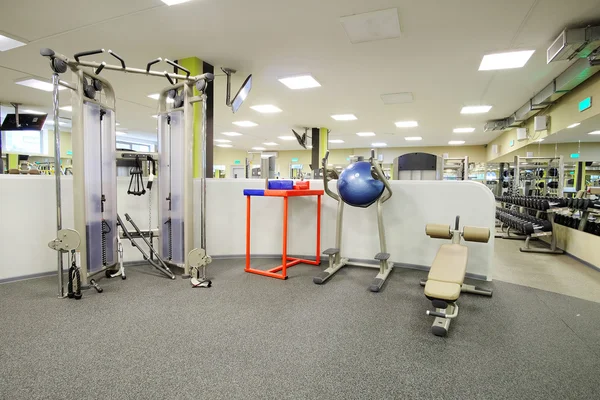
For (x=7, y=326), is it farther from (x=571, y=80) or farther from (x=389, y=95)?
(x=571, y=80)

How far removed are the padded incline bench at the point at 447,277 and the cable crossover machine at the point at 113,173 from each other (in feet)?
7.11

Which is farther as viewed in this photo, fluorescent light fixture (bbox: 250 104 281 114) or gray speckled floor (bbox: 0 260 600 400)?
fluorescent light fixture (bbox: 250 104 281 114)

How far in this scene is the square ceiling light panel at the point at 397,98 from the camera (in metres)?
6.61

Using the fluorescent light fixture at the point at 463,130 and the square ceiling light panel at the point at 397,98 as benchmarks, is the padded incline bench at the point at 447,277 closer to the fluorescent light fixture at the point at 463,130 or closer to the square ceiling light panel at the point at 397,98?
the square ceiling light panel at the point at 397,98

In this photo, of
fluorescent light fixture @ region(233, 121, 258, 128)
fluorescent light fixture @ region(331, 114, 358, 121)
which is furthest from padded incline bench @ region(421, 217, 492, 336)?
fluorescent light fixture @ region(233, 121, 258, 128)

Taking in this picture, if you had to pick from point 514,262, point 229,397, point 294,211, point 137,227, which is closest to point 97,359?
point 229,397

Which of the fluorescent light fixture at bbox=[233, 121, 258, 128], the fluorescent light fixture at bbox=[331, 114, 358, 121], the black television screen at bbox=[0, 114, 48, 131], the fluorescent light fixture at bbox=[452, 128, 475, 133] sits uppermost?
the fluorescent light fixture at bbox=[331, 114, 358, 121]

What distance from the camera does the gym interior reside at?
5.84ft

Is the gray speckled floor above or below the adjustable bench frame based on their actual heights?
below

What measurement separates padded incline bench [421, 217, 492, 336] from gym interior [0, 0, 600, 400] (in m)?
0.02

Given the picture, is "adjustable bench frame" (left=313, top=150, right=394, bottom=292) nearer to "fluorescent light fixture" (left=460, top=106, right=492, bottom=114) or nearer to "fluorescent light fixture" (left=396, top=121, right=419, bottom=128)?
"fluorescent light fixture" (left=460, top=106, right=492, bottom=114)

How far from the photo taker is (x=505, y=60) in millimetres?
4730

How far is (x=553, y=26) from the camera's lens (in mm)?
3676

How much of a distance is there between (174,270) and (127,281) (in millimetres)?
534
